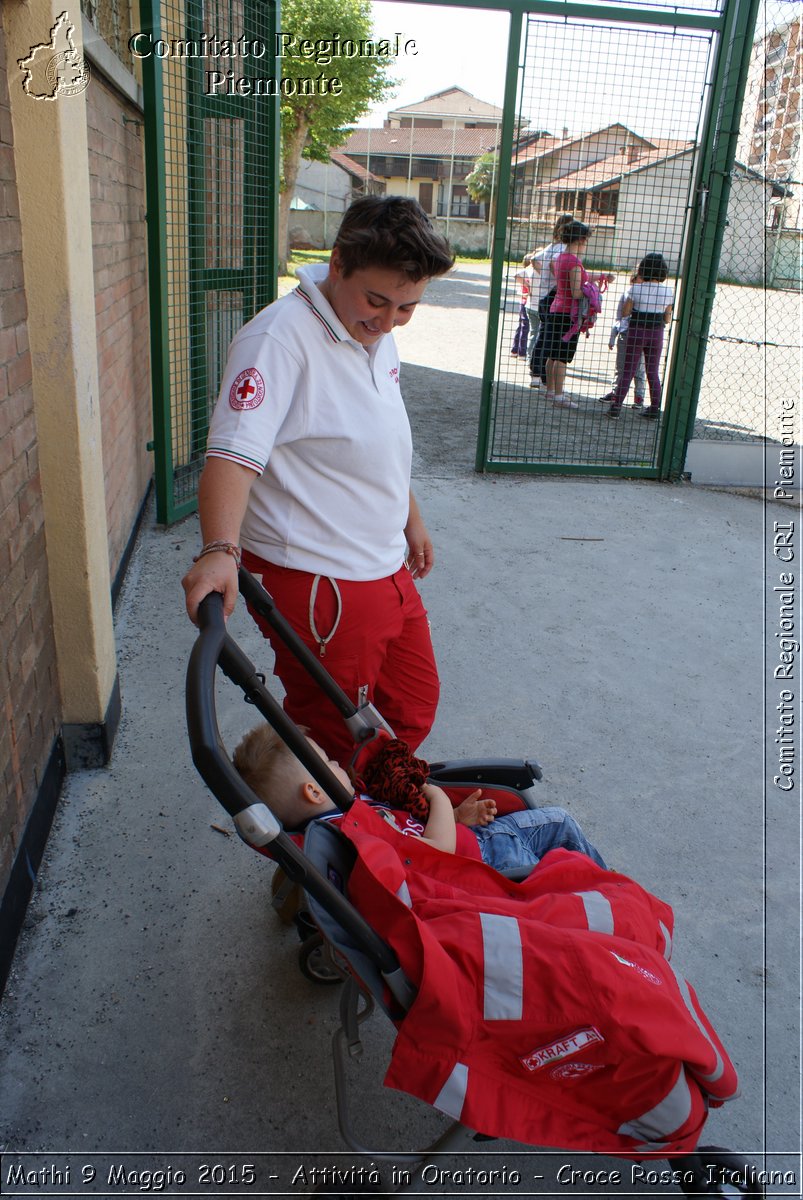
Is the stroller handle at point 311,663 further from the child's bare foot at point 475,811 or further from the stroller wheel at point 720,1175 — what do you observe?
the stroller wheel at point 720,1175

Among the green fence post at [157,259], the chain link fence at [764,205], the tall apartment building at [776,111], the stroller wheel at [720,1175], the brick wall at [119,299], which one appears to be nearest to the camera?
the stroller wheel at [720,1175]

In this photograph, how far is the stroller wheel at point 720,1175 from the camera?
168cm

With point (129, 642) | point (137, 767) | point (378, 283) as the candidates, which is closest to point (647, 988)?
point (378, 283)

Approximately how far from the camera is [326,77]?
547 inches

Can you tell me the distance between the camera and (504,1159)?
1.86 meters

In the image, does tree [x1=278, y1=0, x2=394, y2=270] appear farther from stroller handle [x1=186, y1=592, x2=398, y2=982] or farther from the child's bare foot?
stroller handle [x1=186, y1=592, x2=398, y2=982]

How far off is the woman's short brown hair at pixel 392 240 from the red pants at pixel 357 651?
2.24 ft

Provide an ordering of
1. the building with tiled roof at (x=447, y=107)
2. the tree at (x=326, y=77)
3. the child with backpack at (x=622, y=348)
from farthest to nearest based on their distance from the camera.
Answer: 1. the building with tiled roof at (x=447, y=107)
2. the tree at (x=326, y=77)
3. the child with backpack at (x=622, y=348)

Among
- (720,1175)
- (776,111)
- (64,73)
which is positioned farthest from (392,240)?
(776,111)

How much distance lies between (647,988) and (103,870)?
1.60 m

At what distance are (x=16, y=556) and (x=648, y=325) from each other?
6746mm

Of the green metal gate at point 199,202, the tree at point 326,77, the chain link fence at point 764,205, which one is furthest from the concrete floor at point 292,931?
the tree at point 326,77

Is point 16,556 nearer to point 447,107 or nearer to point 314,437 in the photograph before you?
point 314,437

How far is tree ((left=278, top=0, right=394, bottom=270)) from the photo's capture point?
16.6 metres
